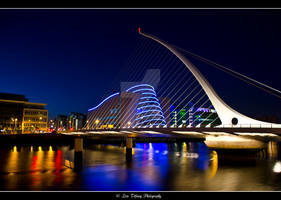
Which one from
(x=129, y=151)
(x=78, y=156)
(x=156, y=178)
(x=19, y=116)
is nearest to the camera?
(x=156, y=178)

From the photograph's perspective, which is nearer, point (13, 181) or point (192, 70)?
point (13, 181)

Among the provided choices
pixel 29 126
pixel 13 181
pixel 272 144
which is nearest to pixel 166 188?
pixel 13 181

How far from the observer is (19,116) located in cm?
9775

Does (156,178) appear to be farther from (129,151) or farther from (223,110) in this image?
(129,151)

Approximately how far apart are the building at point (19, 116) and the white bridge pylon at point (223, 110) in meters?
75.9

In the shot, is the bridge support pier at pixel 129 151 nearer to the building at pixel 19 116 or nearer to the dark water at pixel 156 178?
the dark water at pixel 156 178

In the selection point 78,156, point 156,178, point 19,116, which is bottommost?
point 156,178

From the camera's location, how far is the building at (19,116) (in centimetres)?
9269

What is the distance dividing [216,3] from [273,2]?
1765 mm

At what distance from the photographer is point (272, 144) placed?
45.7 m

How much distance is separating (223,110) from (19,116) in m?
90.3

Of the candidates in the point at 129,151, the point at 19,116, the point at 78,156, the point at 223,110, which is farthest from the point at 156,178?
the point at 19,116

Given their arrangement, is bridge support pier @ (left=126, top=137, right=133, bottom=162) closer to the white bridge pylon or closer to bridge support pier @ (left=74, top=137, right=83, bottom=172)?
bridge support pier @ (left=74, top=137, right=83, bottom=172)

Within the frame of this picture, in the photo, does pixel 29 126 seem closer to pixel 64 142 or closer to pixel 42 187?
pixel 64 142
